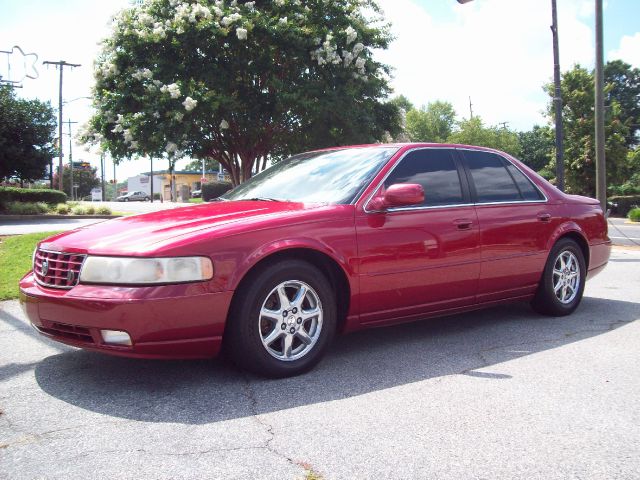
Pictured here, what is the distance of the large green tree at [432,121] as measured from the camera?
75375mm

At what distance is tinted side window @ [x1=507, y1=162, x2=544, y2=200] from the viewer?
5.45 meters

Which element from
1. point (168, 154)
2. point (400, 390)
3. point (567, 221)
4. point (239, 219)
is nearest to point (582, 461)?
point (400, 390)

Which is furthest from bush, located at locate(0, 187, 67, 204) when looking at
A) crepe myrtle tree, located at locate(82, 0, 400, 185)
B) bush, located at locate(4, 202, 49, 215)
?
crepe myrtle tree, located at locate(82, 0, 400, 185)

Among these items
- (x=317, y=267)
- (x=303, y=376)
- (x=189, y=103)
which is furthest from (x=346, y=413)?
(x=189, y=103)

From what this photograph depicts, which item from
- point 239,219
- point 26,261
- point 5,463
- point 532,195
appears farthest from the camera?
point 26,261

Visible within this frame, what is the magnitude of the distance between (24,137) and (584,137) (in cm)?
2885

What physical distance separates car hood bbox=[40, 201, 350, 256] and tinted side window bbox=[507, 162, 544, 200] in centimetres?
209

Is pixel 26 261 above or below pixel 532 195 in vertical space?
below

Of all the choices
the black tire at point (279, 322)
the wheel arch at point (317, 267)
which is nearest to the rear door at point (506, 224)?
the wheel arch at point (317, 267)

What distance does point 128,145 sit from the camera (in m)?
13.3

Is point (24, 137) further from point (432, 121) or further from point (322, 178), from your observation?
point (432, 121)

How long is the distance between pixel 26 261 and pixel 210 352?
20.2ft

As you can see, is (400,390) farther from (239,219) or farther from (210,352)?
(239,219)

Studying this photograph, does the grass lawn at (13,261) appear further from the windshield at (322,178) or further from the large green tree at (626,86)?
the large green tree at (626,86)
